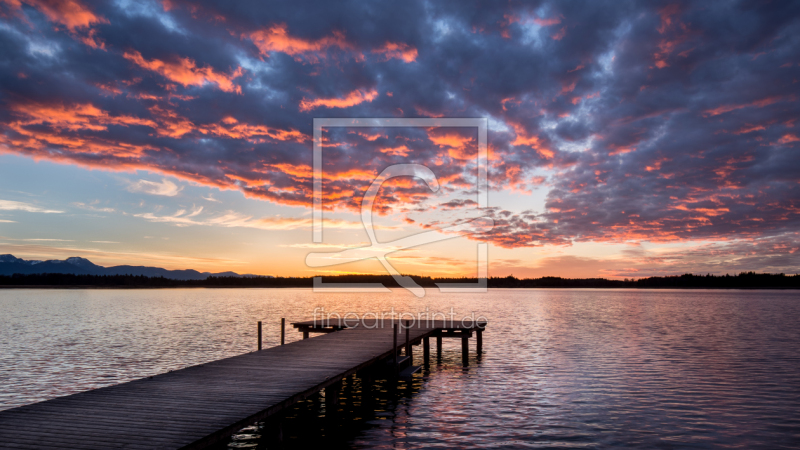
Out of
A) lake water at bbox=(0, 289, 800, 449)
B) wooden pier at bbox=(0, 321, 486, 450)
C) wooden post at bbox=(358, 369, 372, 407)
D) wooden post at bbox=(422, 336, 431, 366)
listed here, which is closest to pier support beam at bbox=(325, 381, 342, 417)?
wooden pier at bbox=(0, 321, 486, 450)

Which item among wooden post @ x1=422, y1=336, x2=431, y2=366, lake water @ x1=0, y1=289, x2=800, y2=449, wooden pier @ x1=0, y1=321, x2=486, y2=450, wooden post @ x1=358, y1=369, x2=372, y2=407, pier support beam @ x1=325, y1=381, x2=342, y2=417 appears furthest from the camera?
wooden post @ x1=422, y1=336, x2=431, y2=366

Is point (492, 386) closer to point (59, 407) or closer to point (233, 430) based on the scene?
point (233, 430)

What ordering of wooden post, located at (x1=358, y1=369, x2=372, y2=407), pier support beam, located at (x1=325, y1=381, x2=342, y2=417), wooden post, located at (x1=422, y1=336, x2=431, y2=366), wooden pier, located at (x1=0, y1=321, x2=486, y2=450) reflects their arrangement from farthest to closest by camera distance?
wooden post, located at (x1=422, y1=336, x2=431, y2=366)
wooden post, located at (x1=358, y1=369, x2=372, y2=407)
pier support beam, located at (x1=325, y1=381, x2=342, y2=417)
wooden pier, located at (x1=0, y1=321, x2=486, y2=450)

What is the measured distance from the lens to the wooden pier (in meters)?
8.68

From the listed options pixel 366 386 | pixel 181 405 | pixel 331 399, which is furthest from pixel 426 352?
pixel 181 405

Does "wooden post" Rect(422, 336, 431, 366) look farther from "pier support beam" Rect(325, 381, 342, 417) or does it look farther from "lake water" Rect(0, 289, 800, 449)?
"pier support beam" Rect(325, 381, 342, 417)

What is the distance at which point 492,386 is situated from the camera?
21203 mm

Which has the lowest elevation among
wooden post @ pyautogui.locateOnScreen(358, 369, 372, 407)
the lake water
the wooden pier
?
the lake water

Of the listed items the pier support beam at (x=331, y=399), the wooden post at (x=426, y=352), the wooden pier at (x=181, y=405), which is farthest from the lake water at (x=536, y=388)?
the wooden pier at (x=181, y=405)

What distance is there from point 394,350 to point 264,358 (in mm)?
5558

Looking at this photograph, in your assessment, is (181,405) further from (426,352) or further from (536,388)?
(426,352)

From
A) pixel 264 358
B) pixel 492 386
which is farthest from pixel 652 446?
pixel 264 358

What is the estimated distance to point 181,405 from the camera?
10906mm

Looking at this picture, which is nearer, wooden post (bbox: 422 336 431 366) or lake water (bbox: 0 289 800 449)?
lake water (bbox: 0 289 800 449)
